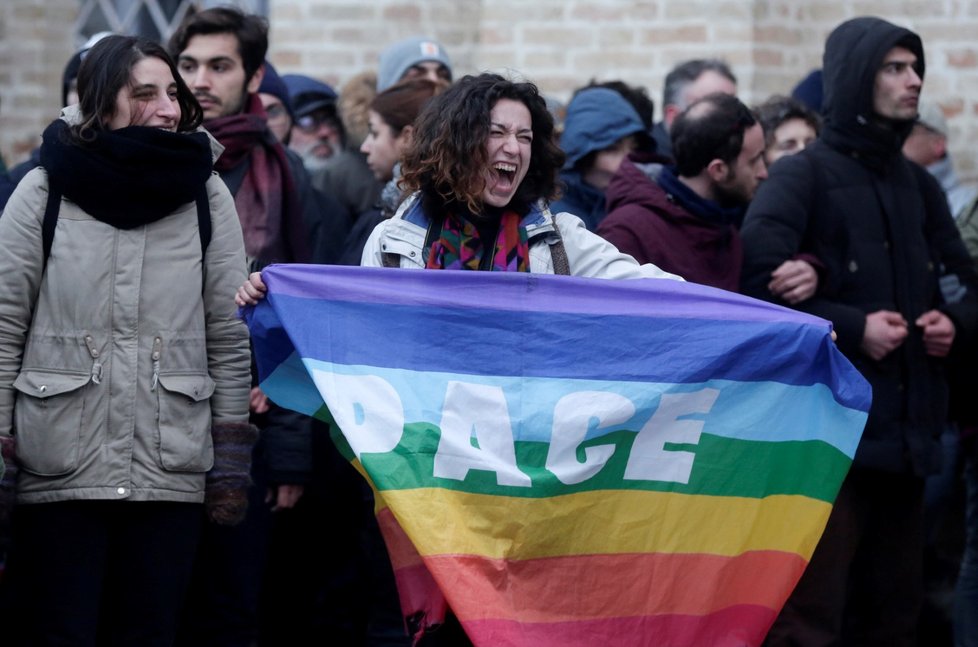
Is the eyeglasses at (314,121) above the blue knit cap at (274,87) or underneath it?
underneath

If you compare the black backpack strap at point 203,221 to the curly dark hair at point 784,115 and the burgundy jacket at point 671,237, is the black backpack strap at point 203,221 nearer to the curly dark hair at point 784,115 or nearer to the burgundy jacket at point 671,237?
the burgundy jacket at point 671,237

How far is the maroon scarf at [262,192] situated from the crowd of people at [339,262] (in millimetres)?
10

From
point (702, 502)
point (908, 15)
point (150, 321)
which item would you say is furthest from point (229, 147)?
point (908, 15)

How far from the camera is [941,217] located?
6.55 metres

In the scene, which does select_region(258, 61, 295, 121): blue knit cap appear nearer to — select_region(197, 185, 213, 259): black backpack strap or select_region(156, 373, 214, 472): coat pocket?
select_region(197, 185, 213, 259): black backpack strap

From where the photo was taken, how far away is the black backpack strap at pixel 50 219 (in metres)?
4.97

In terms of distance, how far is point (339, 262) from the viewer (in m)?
6.52

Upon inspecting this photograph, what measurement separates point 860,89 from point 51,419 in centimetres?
311

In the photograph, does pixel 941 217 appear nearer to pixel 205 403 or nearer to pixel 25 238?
pixel 205 403

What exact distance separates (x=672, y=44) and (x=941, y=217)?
3.45 m

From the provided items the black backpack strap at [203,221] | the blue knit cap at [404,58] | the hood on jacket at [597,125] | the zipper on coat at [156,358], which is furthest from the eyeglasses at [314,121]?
the zipper on coat at [156,358]

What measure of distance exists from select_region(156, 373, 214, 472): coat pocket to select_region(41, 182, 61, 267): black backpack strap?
0.49 meters

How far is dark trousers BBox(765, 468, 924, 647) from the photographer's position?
6020 mm

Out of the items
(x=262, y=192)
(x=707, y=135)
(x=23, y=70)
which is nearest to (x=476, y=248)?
(x=262, y=192)
